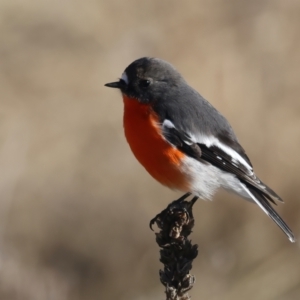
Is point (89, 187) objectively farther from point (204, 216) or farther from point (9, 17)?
point (9, 17)

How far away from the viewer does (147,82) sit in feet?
17.7

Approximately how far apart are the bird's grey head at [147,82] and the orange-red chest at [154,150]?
0.24 m

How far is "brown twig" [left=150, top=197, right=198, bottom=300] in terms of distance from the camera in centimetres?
343

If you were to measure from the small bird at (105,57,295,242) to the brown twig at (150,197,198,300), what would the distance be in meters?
0.90

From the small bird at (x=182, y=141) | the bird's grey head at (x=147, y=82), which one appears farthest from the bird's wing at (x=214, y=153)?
the bird's grey head at (x=147, y=82)

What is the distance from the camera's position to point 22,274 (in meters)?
6.34

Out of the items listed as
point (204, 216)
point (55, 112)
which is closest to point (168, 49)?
point (55, 112)

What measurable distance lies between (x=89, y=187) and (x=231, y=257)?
7.74 ft

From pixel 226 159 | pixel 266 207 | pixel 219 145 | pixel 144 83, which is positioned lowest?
pixel 266 207

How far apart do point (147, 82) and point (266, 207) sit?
1434 mm

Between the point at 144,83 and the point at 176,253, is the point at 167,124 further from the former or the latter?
the point at 176,253

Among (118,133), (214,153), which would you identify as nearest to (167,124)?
(214,153)

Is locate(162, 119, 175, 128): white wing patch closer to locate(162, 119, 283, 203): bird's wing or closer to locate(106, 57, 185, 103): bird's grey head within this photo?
locate(162, 119, 283, 203): bird's wing

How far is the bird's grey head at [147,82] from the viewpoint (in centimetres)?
535
